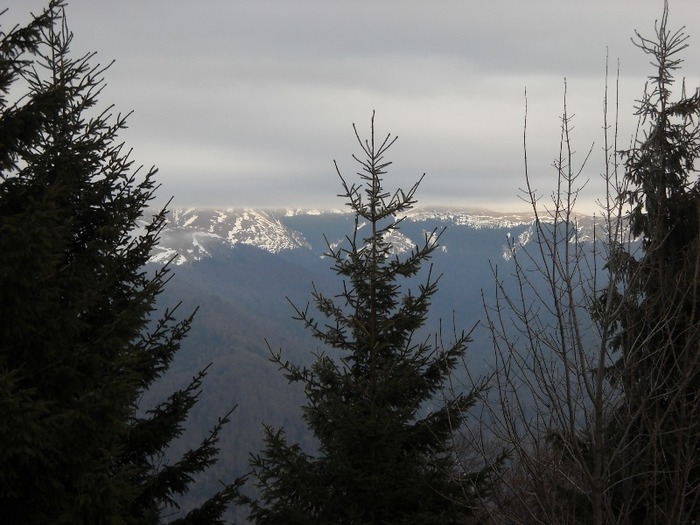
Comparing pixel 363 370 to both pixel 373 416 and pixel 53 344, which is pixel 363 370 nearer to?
pixel 373 416

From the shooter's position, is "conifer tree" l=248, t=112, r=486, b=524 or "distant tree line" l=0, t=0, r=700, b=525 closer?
"distant tree line" l=0, t=0, r=700, b=525

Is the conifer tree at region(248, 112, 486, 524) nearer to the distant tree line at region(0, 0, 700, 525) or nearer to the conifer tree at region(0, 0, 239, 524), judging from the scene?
the distant tree line at region(0, 0, 700, 525)

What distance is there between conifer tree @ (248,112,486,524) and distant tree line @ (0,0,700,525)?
4cm

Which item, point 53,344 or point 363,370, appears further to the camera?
point 363,370

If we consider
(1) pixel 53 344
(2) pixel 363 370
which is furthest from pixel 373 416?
(1) pixel 53 344

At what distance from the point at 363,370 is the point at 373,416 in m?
1.47

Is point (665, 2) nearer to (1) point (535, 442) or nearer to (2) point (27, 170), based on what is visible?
(1) point (535, 442)

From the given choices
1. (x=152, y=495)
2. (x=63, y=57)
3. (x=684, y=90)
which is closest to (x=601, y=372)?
(x=684, y=90)

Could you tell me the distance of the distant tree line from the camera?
605 cm

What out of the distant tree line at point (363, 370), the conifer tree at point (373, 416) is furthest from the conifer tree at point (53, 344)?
the conifer tree at point (373, 416)

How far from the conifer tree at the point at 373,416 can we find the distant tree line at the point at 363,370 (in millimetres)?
36

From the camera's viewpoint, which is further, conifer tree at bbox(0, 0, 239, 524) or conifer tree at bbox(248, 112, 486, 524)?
conifer tree at bbox(248, 112, 486, 524)

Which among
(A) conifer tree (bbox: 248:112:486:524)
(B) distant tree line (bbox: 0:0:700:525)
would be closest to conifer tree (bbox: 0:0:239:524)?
(B) distant tree line (bbox: 0:0:700:525)

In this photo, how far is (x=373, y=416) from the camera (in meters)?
9.43
